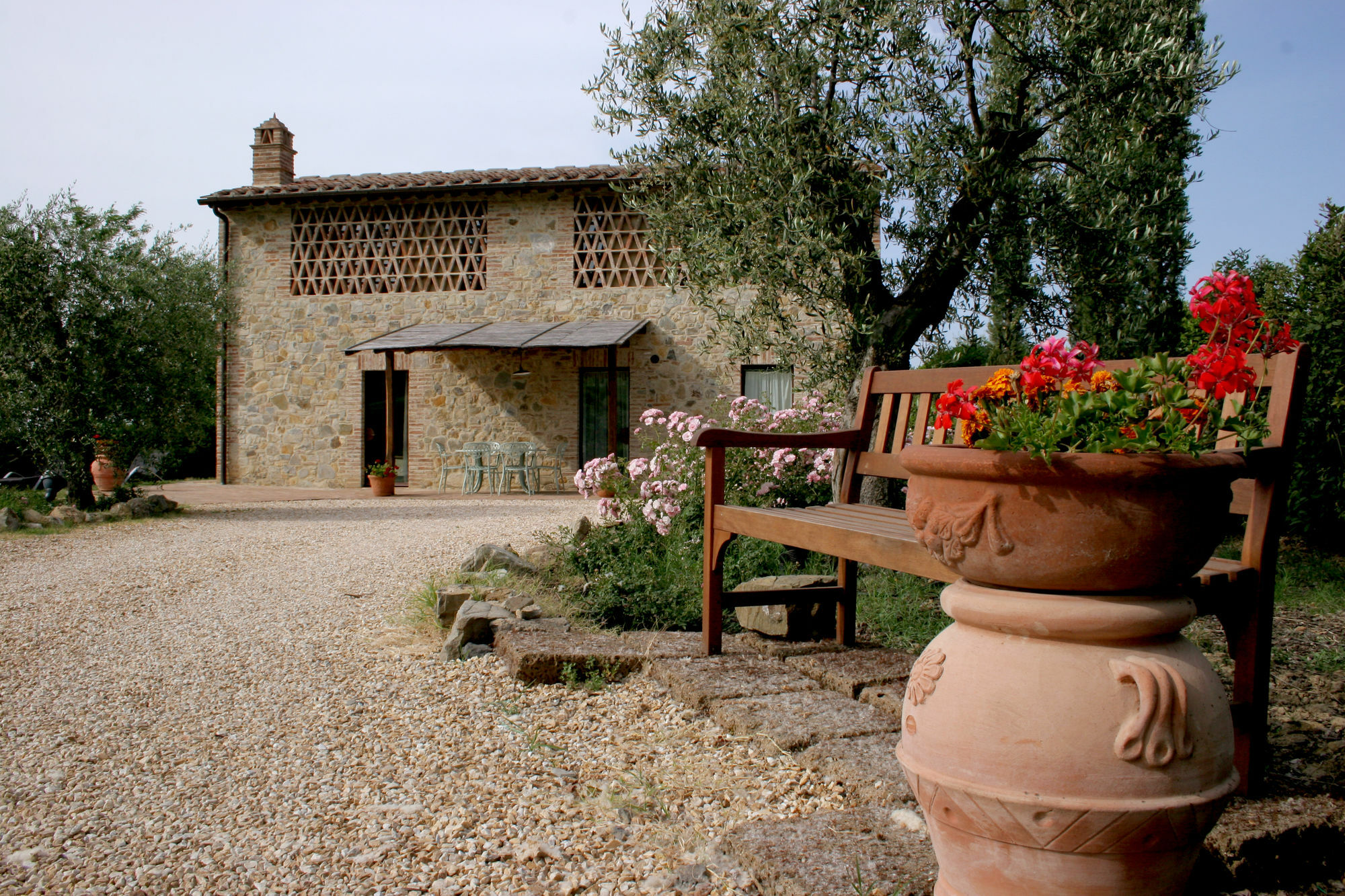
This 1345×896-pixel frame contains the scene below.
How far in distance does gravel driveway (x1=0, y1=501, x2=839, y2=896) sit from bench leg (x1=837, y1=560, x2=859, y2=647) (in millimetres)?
752

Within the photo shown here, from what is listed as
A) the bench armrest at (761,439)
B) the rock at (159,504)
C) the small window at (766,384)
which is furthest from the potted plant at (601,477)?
the small window at (766,384)

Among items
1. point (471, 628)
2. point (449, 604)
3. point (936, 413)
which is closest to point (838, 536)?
point (936, 413)

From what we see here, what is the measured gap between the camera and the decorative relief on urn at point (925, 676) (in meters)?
1.45

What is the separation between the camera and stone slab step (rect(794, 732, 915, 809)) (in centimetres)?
204

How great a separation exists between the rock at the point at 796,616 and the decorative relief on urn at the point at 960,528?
5.95 ft

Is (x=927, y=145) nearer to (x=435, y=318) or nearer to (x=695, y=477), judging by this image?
(x=695, y=477)

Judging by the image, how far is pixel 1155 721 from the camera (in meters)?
1.28

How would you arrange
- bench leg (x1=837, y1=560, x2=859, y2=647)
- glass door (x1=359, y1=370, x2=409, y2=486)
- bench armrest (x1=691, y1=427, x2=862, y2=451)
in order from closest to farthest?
bench armrest (x1=691, y1=427, x2=862, y2=451) → bench leg (x1=837, y1=560, x2=859, y2=647) → glass door (x1=359, y1=370, x2=409, y2=486)

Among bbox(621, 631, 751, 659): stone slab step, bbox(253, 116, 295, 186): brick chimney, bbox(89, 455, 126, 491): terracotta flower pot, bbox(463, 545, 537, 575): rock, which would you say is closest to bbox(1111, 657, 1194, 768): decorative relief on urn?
bbox(621, 631, 751, 659): stone slab step

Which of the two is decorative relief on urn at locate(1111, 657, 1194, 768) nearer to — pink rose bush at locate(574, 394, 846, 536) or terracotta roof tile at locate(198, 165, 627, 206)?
pink rose bush at locate(574, 394, 846, 536)

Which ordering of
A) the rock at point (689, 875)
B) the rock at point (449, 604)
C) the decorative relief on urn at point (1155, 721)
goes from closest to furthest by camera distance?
1. the decorative relief on urn at point (1155, 721)
2. the rock at point (689, 875)
3. the rock at point (449, 604)

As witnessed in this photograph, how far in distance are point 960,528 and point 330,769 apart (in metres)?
1.87

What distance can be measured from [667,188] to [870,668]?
154 inches

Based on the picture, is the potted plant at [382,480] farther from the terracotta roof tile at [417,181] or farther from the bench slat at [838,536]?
the bench slat at [838,536]
